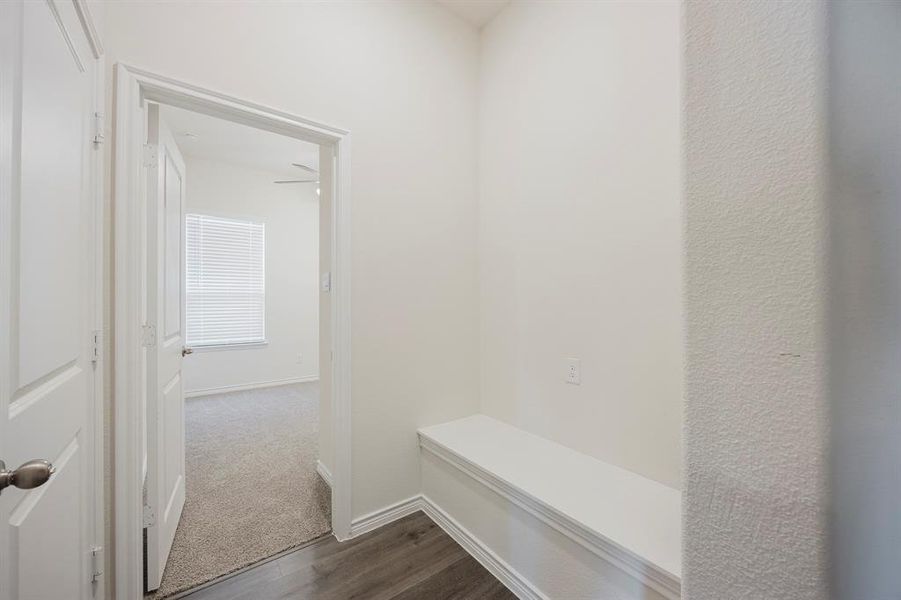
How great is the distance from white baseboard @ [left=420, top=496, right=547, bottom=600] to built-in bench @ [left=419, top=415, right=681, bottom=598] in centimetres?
5

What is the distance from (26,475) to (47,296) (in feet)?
1.48

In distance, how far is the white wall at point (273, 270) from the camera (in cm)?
443

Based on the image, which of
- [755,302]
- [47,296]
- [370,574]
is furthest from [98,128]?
[370,574]

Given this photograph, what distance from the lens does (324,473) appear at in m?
2.38

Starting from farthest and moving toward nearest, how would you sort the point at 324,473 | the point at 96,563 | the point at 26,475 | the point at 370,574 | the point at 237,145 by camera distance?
the point at 237,145
the point at 324,473
the point at 370,574
the point at 96,563
the point at 26,475

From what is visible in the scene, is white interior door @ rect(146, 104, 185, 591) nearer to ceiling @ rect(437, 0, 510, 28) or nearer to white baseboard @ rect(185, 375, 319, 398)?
ceiling @ rect(437, 0, 510, 28)

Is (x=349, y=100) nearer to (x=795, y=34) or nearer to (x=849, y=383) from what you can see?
(x=795, y=34)

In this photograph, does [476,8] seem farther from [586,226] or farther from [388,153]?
[586,226]

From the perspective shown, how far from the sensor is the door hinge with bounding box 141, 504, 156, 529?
4.80 feet

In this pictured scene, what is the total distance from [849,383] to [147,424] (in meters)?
2.12

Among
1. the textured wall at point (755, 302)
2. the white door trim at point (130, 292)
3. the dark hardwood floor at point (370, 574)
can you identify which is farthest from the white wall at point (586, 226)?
the white door trim at point (130, 292)

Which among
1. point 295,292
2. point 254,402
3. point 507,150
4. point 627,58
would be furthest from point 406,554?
point 295,292

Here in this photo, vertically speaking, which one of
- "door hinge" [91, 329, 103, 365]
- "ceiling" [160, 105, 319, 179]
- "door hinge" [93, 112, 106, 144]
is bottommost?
"door hinge" [91, 329, 103, 365]

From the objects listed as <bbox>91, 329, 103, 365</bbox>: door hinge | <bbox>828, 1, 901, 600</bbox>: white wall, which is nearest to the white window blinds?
<bbox>91, 329, 103, 365</bbox>: door hinge
